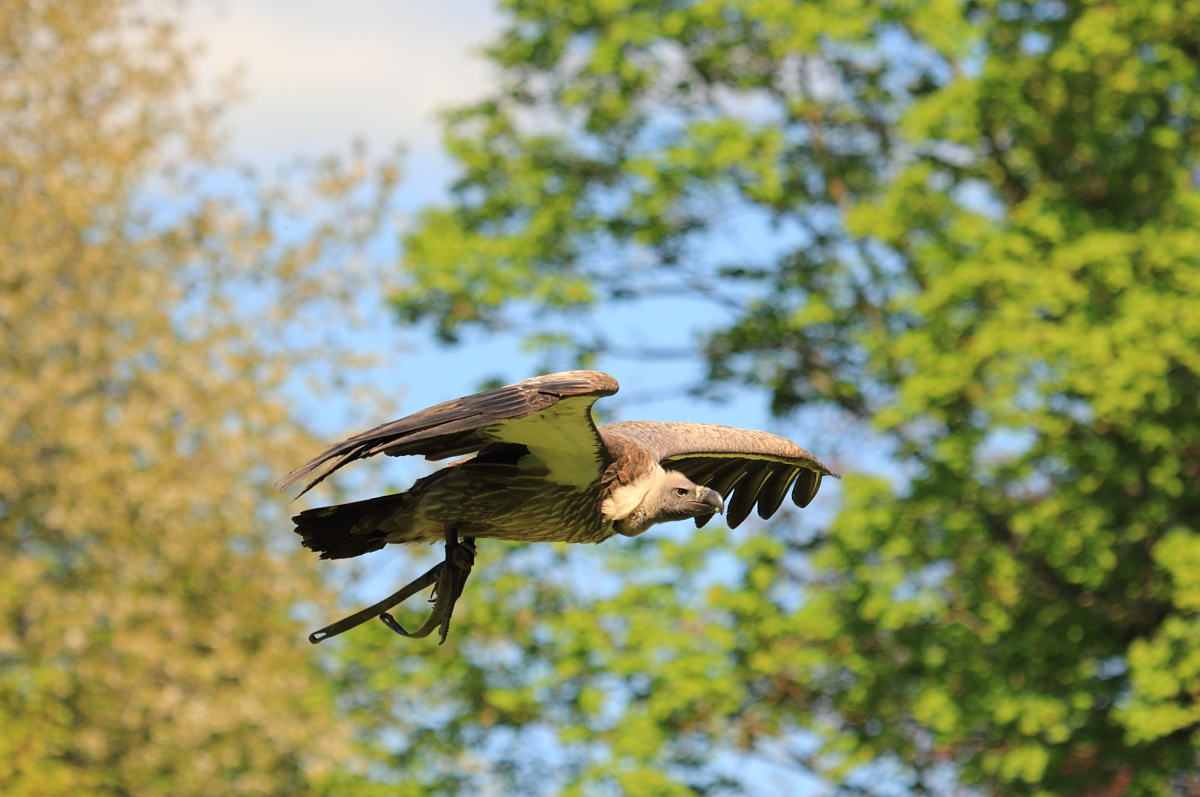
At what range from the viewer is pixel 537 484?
5.02m

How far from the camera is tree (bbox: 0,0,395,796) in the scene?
16.5 meters

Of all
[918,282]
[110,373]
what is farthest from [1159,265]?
[110,373]

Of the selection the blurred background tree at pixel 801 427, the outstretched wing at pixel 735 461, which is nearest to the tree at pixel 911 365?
the blurred background tree at pixel 801 427

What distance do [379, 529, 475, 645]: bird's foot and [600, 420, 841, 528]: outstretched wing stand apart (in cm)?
65

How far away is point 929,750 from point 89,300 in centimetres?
1109

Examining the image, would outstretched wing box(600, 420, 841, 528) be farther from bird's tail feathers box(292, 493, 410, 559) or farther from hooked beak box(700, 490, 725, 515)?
bird's tail feathers box(292, 493, 410, 559)

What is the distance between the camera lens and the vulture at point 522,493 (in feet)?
15.1

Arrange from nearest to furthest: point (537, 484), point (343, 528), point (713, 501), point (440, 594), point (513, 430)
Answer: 1. point (513, 430)
2. point (440, 594)
3. point (537, 484)
4. point (343, 528)
5. point (713, 501)

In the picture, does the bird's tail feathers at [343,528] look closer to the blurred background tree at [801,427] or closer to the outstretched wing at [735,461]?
the outstretched wing at [735,461]

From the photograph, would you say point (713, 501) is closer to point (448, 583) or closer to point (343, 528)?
point (448, 583)

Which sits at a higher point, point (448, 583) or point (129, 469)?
point (129, 469)

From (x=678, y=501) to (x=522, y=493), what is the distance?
615 mm

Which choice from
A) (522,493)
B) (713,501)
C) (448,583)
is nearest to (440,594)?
(448,583)

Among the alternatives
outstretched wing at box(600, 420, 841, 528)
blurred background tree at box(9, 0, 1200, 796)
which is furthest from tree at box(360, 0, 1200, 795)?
outstretched wing at box(600, 420, 841, 528)
